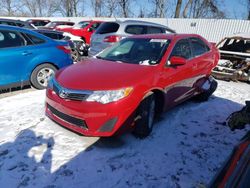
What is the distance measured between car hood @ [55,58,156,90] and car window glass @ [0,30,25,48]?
2.14 m

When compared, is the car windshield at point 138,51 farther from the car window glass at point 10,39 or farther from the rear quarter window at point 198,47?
the car window glass at point 10,39

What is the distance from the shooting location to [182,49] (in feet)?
15.6

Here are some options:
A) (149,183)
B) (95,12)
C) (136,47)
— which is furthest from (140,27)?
(95,12)

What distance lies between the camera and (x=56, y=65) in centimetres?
622

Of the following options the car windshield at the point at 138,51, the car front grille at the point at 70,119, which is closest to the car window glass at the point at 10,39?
the car windshield at the point at 138,51

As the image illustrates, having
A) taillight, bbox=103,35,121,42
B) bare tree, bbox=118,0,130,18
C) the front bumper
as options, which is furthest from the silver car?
bare tree, bbox=118,0,130,18

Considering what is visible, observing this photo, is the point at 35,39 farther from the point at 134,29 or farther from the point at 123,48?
the point at 134,29

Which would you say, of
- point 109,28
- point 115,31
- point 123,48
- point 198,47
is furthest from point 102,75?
point 109,28

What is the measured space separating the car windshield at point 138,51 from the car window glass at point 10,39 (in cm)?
209

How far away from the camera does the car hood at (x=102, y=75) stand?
11.2 ft

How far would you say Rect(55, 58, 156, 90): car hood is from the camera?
3.42m

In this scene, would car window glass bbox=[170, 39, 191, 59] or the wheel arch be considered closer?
the wheel arch

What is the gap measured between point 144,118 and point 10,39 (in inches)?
148

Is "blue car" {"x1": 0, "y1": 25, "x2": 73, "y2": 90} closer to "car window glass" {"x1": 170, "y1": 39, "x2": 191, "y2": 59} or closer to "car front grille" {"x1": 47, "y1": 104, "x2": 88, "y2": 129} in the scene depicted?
"car front grille" {"x1": 47, "y1": 104, "x2": 88, "y2": 129}
